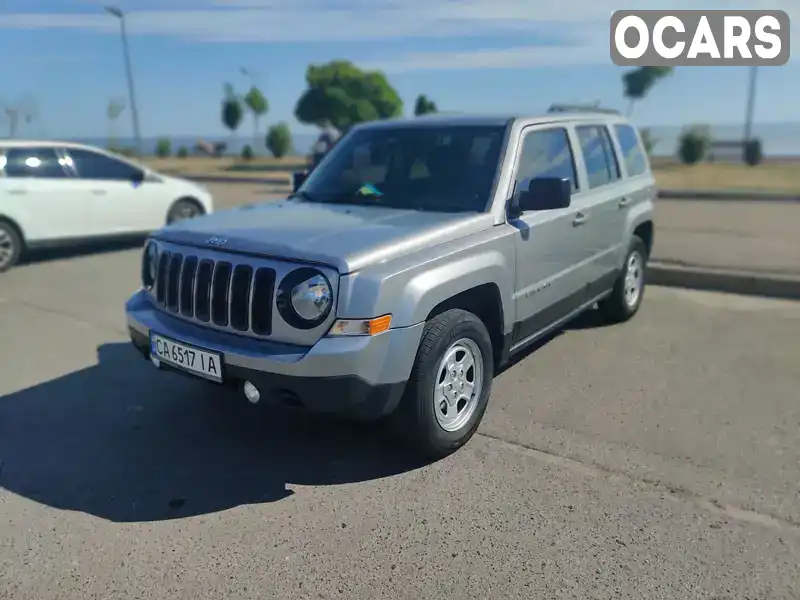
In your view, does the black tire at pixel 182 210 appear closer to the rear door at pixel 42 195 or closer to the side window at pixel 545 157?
the rear door at pixel 42 195

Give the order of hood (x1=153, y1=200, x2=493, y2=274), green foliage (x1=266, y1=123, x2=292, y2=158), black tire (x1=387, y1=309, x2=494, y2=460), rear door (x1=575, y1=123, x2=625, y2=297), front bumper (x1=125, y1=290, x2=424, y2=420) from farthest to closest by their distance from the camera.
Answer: green foliage (x1=266, y1=123, x2=292, y2=158)
rear door (x1=575, y1=123, x2=625, y2=297)
black tire (x1=387, y1=309, x2=494, y2=460)
hood (x1=153, y1=200, x2=493, y2=274)
front bumper (x1=125, y1=290, x2=424, y2=420)

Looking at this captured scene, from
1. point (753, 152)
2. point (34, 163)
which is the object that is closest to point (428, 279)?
point (34, 163)

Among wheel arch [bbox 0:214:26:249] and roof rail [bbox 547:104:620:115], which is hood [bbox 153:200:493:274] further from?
wheel arch [bbox 0:214:26:249]

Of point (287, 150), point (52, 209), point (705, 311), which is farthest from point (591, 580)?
point (287, 150)

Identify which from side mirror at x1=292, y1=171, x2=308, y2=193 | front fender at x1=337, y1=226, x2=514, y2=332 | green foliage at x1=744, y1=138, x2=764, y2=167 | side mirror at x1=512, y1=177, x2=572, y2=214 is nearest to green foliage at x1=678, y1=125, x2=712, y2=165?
green foliage at x1=744, y1=138, x2=764, y2=167

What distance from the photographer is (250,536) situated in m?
3.18

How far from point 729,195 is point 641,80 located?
39.6 meters

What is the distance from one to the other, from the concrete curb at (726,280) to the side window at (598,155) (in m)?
2.57

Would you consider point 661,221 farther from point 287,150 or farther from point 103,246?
point 287,150

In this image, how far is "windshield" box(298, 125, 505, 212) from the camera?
4.40m

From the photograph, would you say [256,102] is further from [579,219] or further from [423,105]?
[579,219]

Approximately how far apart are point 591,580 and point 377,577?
0.86 metres

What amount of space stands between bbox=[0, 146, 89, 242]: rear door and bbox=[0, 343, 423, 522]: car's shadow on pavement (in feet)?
17.5

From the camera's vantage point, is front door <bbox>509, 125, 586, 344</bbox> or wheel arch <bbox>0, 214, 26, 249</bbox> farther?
wheel arch <bbox>0, 214, 26, 249</bbox>
